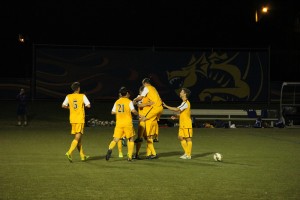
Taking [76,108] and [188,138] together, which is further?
[188,138]

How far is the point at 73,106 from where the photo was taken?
1420 centimetres

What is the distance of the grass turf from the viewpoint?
9.97m

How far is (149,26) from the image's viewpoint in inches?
2060

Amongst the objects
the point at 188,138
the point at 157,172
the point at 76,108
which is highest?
the point at 76,108

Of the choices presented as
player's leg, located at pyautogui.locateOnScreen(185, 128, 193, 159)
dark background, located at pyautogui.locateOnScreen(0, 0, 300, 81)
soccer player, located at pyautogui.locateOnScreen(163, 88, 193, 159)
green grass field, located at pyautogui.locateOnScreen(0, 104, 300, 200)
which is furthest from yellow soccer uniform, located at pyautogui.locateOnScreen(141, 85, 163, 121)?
dark background, located at pyautogui.locateOnScreen(0, 0, 300, 81)

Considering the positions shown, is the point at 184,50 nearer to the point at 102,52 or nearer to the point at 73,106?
the point at 102,52

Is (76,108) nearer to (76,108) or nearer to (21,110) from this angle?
(76,108)

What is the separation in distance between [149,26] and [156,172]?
134 feet

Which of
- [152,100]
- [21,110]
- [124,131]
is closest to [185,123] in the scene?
[152,100]

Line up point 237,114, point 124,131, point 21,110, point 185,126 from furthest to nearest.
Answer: point 237,114 < point 21,110 < point 185,126 < point 124,131

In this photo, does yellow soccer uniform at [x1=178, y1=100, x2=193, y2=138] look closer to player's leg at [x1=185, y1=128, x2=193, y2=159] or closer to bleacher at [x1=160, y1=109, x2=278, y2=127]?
player's leg at [x1=185, y1=128, x2=193, y2=159]

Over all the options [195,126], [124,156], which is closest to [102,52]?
[195,126]

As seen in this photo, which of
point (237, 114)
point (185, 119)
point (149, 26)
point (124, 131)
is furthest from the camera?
point (149, 26)

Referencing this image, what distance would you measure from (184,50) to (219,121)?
1250cm
